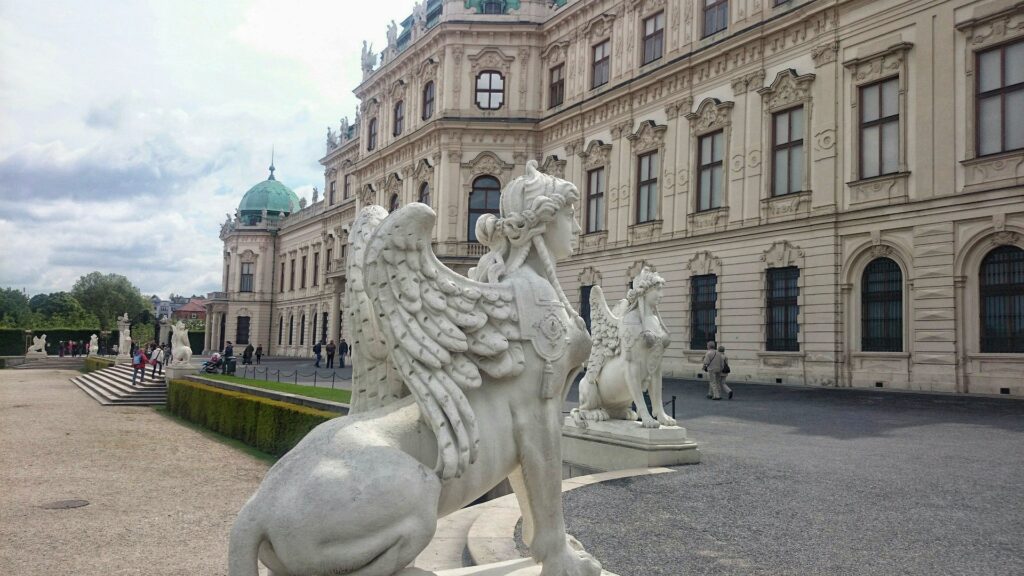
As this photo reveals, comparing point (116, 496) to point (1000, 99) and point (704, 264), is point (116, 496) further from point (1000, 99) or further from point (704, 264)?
point (1000, 99)

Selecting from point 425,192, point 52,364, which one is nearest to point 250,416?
point 425,192

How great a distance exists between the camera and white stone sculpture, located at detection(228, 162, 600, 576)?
201 cm

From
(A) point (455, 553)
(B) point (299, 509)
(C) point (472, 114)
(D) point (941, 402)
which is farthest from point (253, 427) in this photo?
(C) point (472, 114)

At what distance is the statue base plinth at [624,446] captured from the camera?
25.2ft

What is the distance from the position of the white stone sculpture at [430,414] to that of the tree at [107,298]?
3528 inches

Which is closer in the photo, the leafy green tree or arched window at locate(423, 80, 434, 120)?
arched window at locate(423, 80, 434, 120)

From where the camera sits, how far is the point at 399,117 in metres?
39.4

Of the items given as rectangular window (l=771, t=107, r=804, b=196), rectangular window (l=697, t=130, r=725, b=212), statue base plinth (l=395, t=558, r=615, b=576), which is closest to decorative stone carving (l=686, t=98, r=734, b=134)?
rectangular window (l=697, t=130, r=725, b=212)

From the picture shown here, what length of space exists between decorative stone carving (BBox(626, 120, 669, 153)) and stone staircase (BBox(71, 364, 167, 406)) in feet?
60.1

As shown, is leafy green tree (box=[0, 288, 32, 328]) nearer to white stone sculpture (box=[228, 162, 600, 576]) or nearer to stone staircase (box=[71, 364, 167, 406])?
stone staircase (box=[71, 364, 167, 406])

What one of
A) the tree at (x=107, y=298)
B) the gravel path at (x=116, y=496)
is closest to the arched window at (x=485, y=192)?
the gravel path at (x=116, y=496)

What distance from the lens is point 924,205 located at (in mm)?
17844

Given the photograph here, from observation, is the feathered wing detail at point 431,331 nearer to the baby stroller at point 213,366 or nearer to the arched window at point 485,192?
the baby stroller at point 213,366

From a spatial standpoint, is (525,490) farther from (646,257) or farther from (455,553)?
(646,257)
